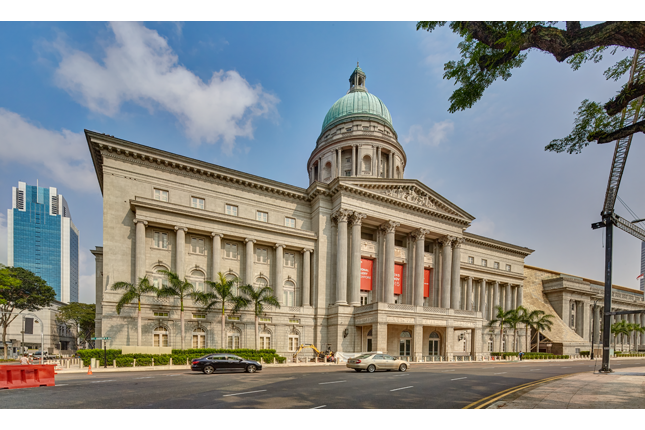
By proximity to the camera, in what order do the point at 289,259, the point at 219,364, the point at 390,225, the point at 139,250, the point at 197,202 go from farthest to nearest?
the point at 390,225
the point at 289,259
the point at 197,202
the point at 139,250
the point at 219,364

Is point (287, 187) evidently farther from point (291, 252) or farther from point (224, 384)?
point (224, 384)

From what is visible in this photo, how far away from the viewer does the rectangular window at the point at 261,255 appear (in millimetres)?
39938

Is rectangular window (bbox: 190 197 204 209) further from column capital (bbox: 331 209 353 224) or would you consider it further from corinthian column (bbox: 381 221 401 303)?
corinthian column (bbox: 381 221 401 303)

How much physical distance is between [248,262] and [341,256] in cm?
1045

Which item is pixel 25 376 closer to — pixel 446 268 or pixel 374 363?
pixel 374 363

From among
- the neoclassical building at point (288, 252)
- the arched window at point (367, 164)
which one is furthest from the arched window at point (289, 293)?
the arched window at point (367, 164)

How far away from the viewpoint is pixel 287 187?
41906mm

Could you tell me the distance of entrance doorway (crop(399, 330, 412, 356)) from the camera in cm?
4065

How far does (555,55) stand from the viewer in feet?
26.6

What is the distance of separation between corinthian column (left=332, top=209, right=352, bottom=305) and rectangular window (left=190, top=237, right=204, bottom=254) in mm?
14879

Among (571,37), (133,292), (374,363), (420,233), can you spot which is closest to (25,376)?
(133,292)

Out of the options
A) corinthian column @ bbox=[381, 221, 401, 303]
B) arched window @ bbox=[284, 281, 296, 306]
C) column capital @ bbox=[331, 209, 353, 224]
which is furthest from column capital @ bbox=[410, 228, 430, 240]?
arched window @ bbox=[284, 281, 296, 306]

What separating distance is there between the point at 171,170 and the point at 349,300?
23818 mm

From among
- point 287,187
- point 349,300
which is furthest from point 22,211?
point 349,300
